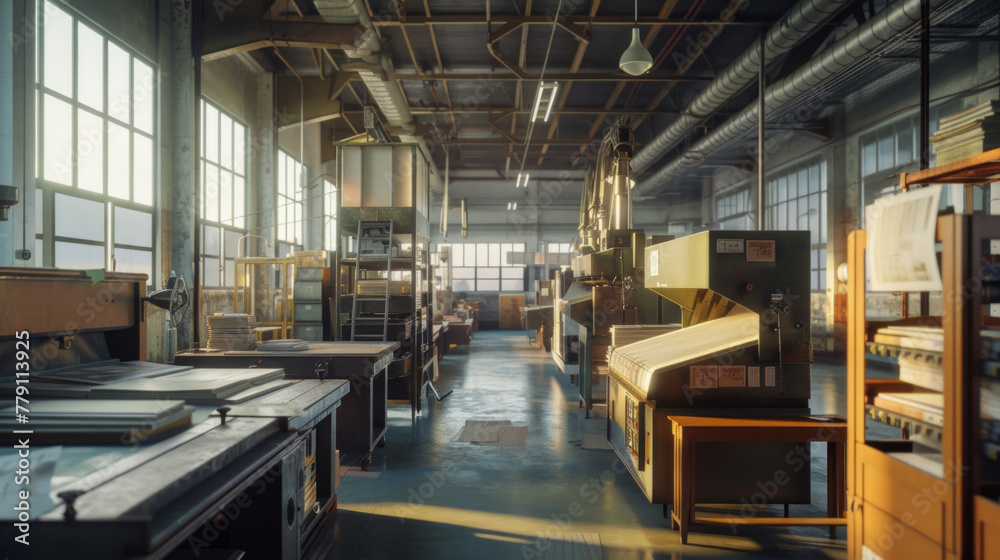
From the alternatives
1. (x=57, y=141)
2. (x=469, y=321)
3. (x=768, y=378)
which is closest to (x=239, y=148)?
(x=57, y=141)

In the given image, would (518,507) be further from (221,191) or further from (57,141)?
(221,191)

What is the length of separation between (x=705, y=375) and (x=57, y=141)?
6.68m

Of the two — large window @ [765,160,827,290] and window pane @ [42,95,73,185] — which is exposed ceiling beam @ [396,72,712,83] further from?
window pane @ [42,95,73,185]

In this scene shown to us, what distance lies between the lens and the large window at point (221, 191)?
8688 millimetres

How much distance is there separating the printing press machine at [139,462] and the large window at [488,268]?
17.6 metres

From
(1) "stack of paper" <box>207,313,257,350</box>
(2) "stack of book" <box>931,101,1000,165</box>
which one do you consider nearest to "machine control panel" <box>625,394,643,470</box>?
(2) "stack of book" <box>931,101,1000,165</box>

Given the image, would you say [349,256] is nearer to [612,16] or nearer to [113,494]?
[612,16]

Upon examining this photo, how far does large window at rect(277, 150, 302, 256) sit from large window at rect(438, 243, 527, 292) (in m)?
8.72

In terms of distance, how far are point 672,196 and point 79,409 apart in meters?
20.2

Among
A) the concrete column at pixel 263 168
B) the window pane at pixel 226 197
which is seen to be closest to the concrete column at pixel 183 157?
the window pane at pixel 226 197

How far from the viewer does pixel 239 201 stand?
32.4ft

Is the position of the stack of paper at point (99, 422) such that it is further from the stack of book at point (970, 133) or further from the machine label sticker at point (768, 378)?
the stack of book at point (970, 133)

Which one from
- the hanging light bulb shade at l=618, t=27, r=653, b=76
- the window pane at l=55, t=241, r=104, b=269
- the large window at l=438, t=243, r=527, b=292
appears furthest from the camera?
the large window at l=438, t=243, r=527, b=292

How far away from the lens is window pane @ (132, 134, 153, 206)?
706 centimetres
